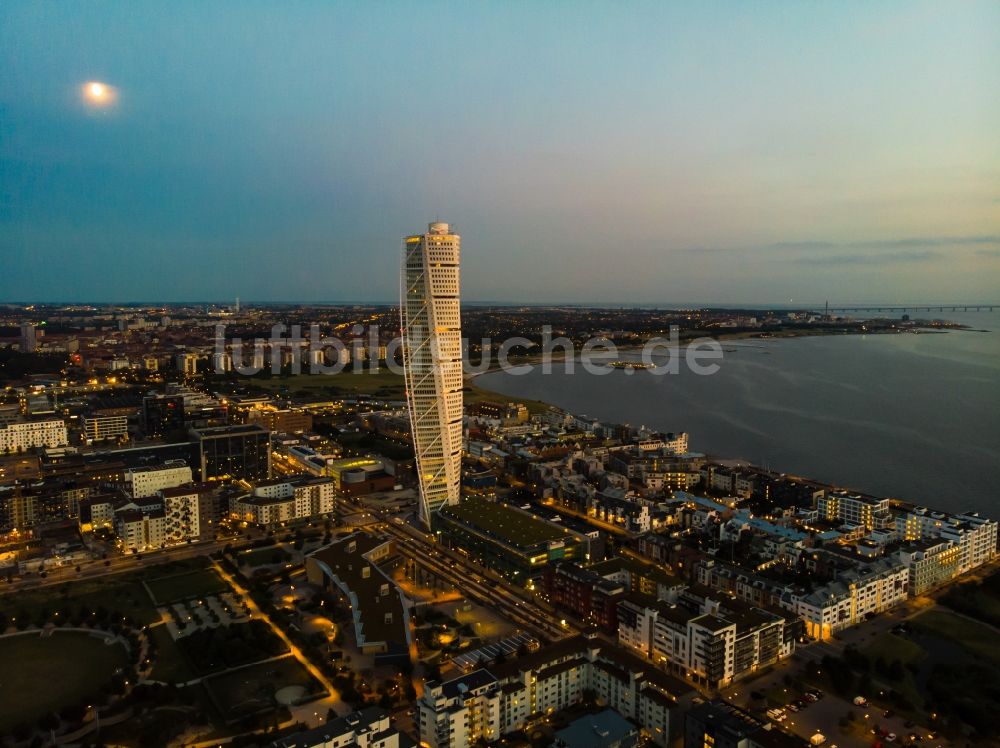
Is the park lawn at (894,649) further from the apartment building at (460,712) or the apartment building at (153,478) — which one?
the apartment building at (153,478)

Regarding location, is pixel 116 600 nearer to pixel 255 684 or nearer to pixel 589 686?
pixel 255 684

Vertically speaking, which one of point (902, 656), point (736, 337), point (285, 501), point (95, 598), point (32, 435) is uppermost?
point (736, 337)

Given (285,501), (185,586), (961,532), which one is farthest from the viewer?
(285,501)

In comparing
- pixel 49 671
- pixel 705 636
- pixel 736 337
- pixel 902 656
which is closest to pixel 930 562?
pixel 902 656

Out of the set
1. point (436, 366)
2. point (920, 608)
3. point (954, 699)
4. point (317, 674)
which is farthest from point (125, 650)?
point (920, 608)

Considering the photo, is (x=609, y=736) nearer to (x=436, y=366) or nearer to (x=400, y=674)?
(x=400, y=674)

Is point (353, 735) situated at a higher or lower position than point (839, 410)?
higher
